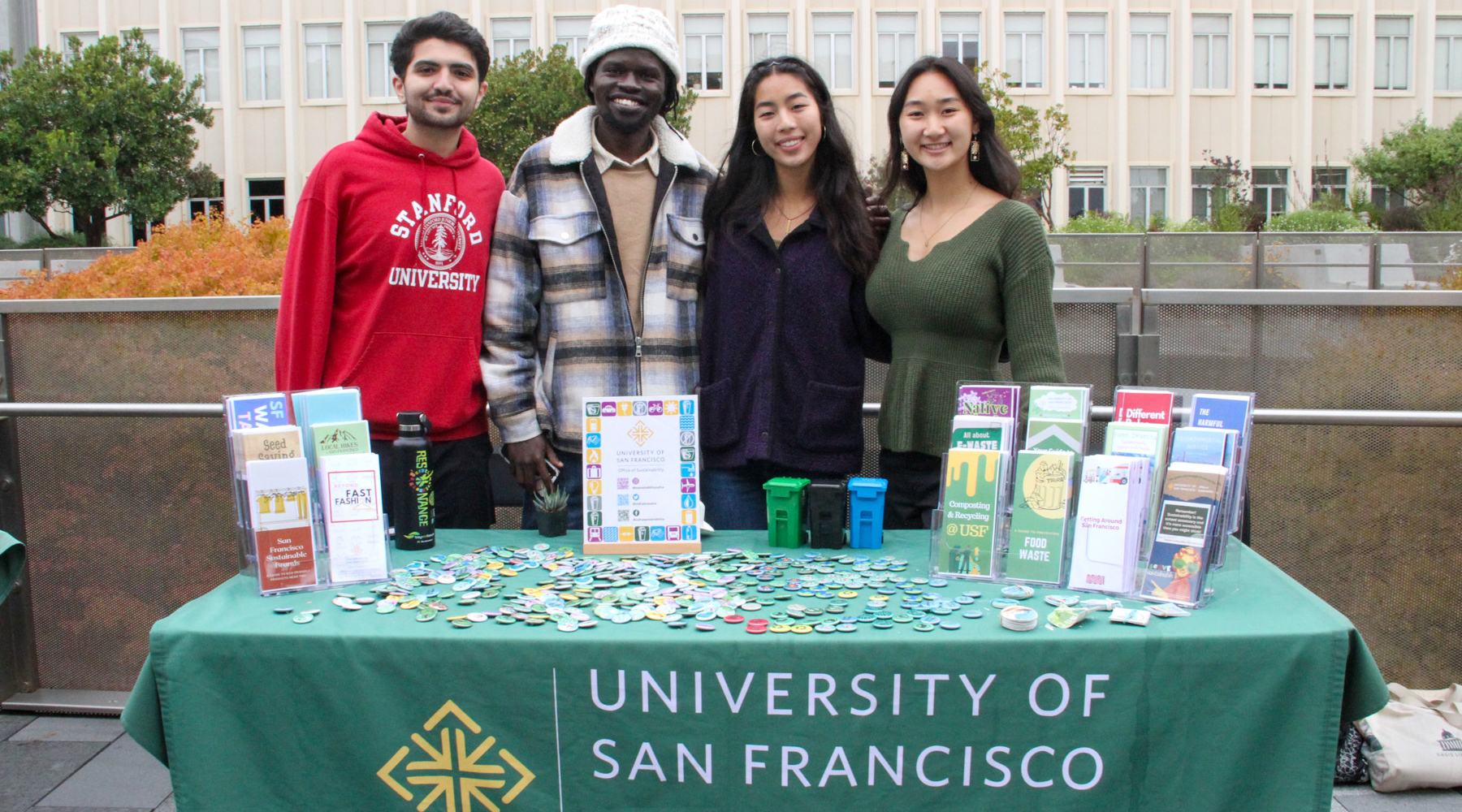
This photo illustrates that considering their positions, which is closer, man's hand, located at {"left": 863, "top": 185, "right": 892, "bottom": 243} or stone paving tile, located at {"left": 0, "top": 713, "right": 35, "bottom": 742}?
man's hand, located at {"left": 863, "top": 185, "right": 892, "bottom": 243}

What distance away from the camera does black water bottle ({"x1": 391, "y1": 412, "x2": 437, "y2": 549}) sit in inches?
79.7

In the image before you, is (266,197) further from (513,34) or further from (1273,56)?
(1273,56)

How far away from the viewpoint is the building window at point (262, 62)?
999 inches

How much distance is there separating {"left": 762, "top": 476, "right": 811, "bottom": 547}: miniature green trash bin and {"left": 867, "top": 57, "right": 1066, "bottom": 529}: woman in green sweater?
31cm

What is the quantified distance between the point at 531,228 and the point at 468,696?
117cm

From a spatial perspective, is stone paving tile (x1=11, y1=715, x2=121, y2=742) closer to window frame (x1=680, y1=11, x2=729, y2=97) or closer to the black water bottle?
the black water bottle

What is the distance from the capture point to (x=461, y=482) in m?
2.50

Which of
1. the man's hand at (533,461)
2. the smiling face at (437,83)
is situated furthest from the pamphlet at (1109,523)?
the smiling face at (437,83)

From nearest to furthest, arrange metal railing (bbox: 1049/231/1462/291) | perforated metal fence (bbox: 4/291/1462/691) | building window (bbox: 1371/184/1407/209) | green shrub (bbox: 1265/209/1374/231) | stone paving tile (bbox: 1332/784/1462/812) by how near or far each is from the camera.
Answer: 1. stone paving tile (bbox: 1332/784/1462/812)
2. perforated metal fence (bbox: 4/291/1462/691)
3. metal railing (bbox: 1049/231/1462/291)
4. green shrub (bbox: 1265/209/1374/231)
5. building window (bbox: 1371/184/1407/209)

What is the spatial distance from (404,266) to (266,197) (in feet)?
87.0

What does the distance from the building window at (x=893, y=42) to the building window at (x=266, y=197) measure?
15.8m

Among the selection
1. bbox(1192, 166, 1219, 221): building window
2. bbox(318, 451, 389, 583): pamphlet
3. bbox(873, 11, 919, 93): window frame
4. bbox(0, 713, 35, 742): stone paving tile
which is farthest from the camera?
bbox(873, 11, 919, 93): window frame

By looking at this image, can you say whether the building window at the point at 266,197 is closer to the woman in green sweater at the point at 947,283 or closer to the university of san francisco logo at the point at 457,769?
the woman in green sweater at the point at 947,283

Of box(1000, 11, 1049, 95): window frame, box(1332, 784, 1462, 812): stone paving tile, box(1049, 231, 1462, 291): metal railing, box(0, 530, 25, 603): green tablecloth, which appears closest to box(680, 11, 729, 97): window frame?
box(1000, 11, 1049, 95): window frame
